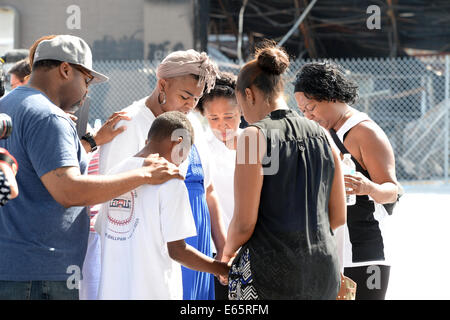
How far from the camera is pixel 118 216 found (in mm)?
2529

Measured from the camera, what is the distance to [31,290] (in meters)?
2.37

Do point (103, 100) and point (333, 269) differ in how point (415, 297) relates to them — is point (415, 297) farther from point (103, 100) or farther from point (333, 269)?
point (103, 100)

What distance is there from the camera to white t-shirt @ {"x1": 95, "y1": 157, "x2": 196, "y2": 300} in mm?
2477

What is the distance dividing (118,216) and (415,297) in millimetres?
3488

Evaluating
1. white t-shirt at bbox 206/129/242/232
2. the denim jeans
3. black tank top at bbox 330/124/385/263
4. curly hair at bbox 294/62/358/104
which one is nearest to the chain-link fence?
white t-shirt at bbox 206/129/242/232

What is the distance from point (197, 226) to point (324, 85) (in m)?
1.03

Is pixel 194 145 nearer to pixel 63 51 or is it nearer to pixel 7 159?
pixel 63 51

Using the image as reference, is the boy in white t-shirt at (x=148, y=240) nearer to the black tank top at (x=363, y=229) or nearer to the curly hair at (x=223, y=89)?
the black tank top at (x=363, y=229)

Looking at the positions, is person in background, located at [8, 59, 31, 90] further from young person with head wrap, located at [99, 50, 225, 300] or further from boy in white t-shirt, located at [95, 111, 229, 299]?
boy in white t-shirt, located at [95, 111, 229, 299]

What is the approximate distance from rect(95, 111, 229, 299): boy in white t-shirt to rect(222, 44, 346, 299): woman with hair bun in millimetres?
233

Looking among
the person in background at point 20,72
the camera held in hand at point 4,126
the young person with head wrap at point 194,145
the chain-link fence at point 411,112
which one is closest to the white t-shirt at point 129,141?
the young person with head wrap at point 194,145

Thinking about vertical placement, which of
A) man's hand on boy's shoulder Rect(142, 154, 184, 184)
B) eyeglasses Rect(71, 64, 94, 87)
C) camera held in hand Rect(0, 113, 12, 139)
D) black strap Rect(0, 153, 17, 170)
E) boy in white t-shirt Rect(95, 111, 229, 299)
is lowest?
boy in white t-shirt Rect(95, 111, 229, 299)

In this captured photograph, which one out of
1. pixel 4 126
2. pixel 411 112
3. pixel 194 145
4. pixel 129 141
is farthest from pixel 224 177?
pixel 411 112

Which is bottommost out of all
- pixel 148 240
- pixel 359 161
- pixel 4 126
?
pixel 148 240
